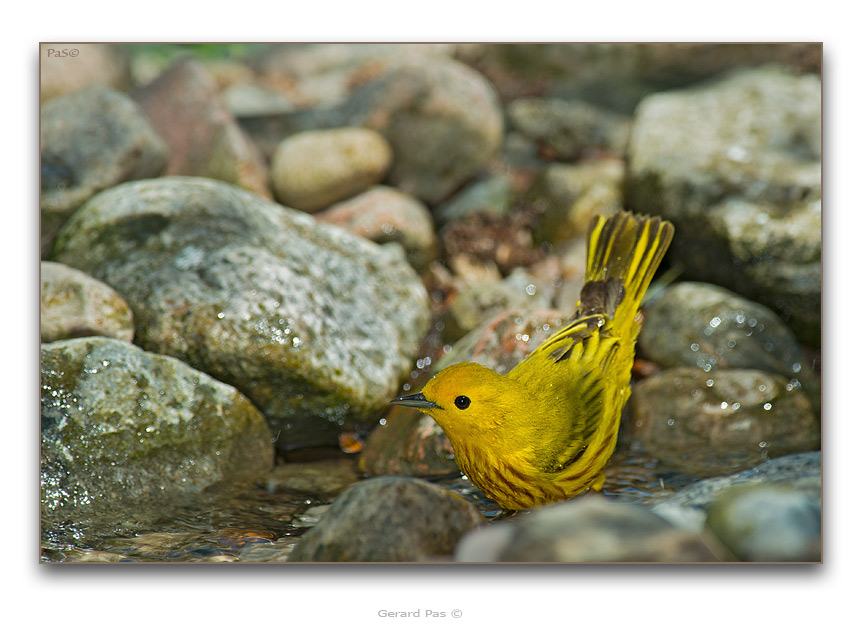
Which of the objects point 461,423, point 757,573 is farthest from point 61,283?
point 757,573

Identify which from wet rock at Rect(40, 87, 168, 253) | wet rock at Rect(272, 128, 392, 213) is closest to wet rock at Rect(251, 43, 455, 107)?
wet rock at Rect(272, 128, 392, 213)

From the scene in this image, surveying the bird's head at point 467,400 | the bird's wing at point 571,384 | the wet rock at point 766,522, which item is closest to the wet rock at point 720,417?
the bird's wing at point 571,384

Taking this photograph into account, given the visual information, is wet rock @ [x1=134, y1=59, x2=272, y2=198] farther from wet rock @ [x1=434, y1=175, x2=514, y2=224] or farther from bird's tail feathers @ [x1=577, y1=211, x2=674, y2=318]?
bird's tail feathers @ [x1=577, y1=211, x2=674, y2=318]

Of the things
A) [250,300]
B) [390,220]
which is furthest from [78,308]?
[390,220]

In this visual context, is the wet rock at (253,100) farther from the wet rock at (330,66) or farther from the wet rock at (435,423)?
the wet rock at (435,423)

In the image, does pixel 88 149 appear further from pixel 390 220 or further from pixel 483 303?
pixel 483 303
